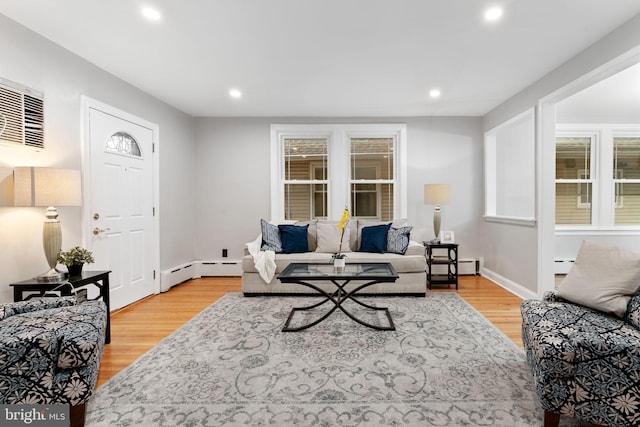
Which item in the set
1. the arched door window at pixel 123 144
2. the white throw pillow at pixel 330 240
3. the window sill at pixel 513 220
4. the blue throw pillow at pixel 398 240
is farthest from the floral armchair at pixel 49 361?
the window sill at pixel 513 220

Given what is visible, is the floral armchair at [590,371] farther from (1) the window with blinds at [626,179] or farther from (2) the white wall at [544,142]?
(1) the window with blinds at [626,179]

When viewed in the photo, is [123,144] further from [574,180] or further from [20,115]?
[574,180]

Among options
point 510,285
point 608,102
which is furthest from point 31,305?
point 608,102

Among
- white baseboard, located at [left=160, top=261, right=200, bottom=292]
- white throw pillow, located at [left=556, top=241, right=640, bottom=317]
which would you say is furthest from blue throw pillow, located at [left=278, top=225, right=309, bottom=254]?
white throw pillow, located at [left=556, top=241, right=640, bottom=317]

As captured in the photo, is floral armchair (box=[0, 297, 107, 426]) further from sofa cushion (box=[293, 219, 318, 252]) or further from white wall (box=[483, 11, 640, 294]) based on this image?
white wall (box=[483, 11, 640, 294])

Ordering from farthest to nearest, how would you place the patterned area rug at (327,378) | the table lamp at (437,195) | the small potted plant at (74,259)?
the table lamp at (437,195) < the small potted plant at (74,259) < the patterned area rug at (327,378)

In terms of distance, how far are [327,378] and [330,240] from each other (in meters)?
2.56

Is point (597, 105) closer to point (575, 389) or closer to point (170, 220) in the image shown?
point (575, 389)

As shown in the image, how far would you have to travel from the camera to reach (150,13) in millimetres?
2398

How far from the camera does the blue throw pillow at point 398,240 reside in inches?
169

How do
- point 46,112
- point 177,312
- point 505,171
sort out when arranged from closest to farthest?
point 46,112 < point 177,312 < point 505,171

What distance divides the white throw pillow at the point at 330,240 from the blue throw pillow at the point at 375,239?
0.23 m

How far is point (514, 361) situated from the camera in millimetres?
2328

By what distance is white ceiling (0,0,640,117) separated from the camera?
2352 mm
